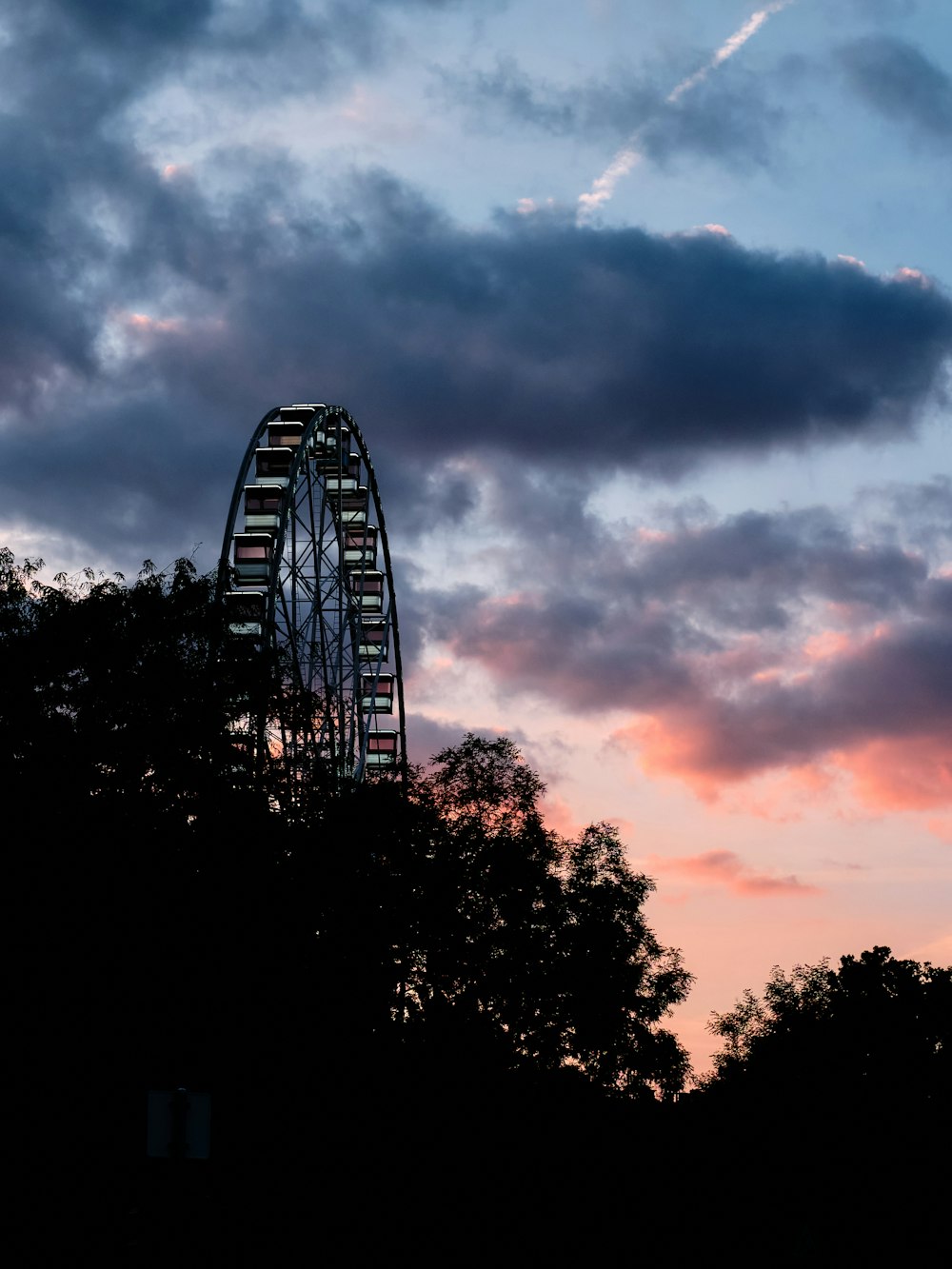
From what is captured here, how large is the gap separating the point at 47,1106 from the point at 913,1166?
3802cm

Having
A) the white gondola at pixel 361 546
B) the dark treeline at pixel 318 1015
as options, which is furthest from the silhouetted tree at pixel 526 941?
the white gondola at pixel 361 546

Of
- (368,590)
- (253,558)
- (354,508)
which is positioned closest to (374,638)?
(368,590)

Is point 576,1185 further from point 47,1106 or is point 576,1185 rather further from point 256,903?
point 47,1106

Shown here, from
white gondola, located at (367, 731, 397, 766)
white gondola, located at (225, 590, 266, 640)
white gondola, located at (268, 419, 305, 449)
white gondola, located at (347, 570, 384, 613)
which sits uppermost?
white gondola, located at (268, 419, 305, 449)

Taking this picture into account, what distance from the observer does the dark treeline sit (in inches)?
1283

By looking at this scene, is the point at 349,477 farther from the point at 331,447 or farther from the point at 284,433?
the point at 284,433

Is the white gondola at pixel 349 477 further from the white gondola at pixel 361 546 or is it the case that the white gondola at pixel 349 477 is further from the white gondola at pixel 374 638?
the white gondola at pixel 374 638

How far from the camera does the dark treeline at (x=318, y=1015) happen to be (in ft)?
107

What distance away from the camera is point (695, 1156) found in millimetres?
44750

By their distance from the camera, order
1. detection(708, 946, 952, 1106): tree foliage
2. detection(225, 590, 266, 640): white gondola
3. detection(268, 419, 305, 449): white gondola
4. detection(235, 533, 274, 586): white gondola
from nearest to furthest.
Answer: detection(225, 590, 266, 640): white gondola → detection(235, 533, 274, 586): white gondola → detection(268, 419, 305, 449): white gondola → detection(708, 946, 952, 1106): tree foliage

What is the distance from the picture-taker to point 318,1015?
37.9 m

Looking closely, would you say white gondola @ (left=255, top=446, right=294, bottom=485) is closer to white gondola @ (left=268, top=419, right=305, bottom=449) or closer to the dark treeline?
white gondola @ (left=268, top=419, right=305, bottom=449)

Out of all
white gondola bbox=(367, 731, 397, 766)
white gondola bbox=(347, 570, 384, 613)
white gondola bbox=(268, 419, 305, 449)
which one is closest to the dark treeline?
white gondola bbox=(367, 731, 397, 766)

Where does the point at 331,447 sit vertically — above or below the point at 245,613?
above
